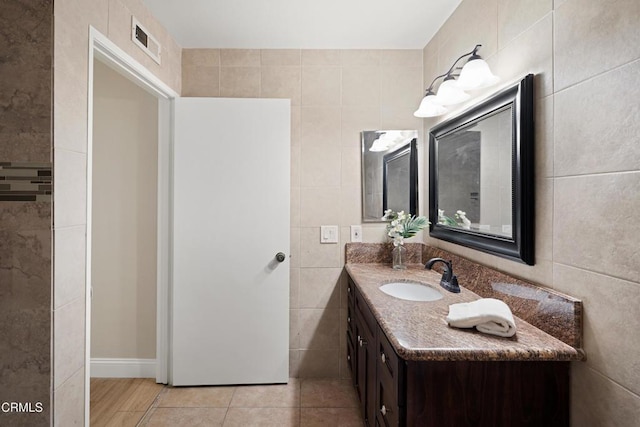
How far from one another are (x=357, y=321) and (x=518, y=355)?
1.03 m

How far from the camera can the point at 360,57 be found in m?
2.33

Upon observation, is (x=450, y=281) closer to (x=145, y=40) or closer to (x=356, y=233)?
(x=356, y=233)

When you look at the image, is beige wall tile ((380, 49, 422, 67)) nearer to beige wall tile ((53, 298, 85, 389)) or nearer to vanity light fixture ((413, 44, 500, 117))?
vanity light fixture ((413, 44, 500, 117))

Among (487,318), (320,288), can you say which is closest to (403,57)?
(320,288)

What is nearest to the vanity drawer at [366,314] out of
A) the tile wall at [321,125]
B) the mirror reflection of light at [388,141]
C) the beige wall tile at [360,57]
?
the tile wall at [321,125]

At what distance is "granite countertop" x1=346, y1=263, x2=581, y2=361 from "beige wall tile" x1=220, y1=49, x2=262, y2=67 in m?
1.87

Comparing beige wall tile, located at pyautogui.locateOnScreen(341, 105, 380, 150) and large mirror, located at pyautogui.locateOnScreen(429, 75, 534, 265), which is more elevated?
beige wall tile, located at pyautogui.locateOnScreen(341, 105, 380, 150)

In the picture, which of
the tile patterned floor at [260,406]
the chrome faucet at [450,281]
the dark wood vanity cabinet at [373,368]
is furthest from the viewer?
the tile patterned floor at [260,406]

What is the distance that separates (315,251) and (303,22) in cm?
152

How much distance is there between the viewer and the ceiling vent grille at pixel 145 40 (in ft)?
5.59

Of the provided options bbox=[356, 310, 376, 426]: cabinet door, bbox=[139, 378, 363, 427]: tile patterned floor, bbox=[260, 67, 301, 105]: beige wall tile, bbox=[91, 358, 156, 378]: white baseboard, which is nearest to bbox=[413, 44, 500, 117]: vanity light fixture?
bbox=[260, 67, 301, 105]: beige wall tile

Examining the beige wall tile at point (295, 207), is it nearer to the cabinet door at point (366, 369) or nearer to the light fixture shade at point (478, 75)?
the cabinet door at point (366, 369)

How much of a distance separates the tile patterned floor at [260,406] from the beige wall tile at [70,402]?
69cm

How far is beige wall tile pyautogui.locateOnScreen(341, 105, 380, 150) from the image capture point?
233 cm
